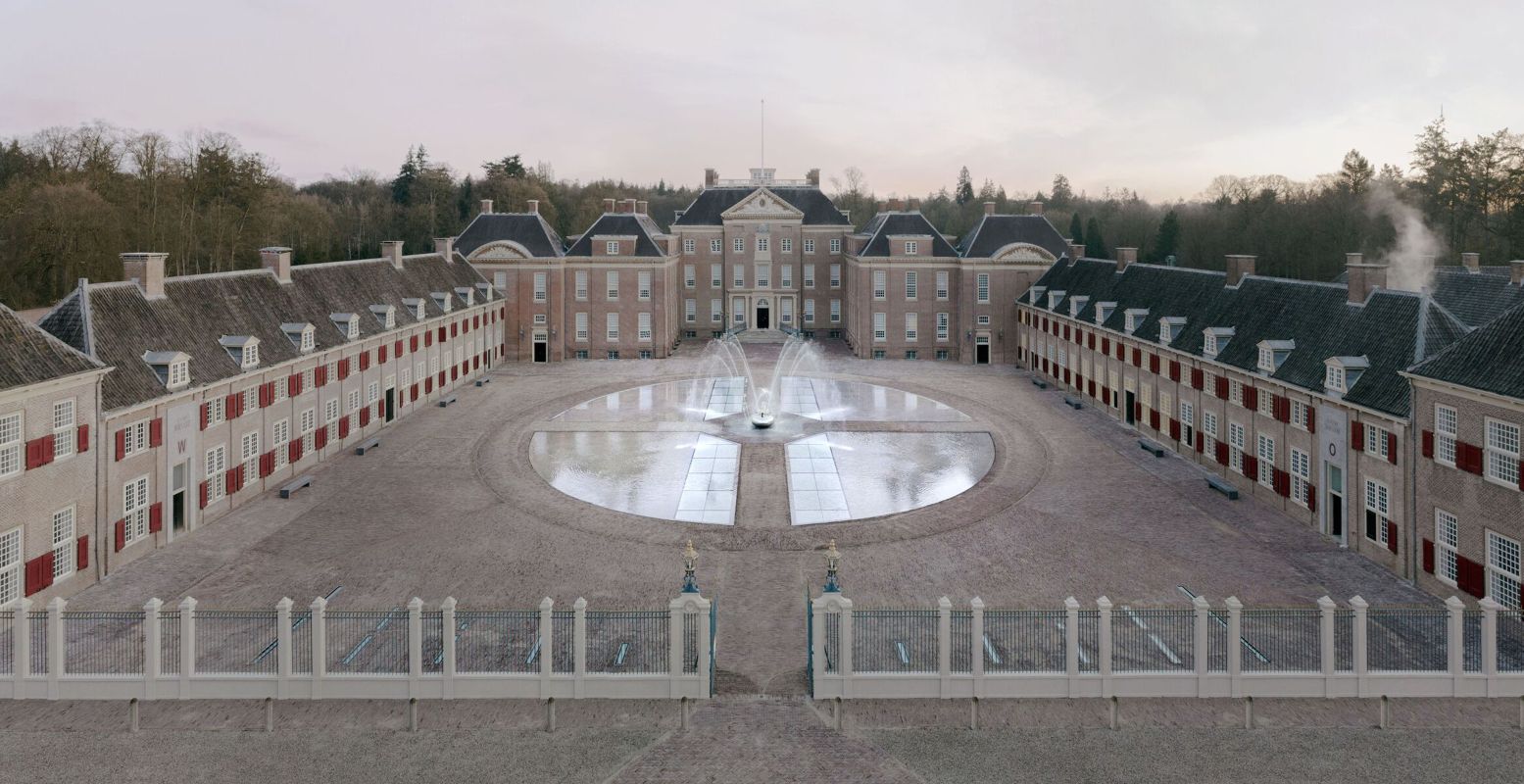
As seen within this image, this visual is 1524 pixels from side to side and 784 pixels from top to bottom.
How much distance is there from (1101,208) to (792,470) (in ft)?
323

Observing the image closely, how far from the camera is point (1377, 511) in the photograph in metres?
26.7

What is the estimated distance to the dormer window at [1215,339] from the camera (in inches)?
1469

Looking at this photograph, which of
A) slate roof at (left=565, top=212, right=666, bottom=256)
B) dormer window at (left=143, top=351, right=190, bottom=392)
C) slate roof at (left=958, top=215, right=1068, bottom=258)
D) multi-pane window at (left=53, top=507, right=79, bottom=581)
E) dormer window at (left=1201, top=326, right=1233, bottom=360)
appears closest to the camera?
multi-pane window at (left=53, top=507, right=79, bottom=581)

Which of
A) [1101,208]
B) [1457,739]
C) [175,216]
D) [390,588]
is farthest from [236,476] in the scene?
[1101,208]

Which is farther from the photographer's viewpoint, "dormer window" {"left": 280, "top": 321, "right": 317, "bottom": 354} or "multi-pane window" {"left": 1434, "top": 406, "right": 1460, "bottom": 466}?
"dormer window" {"left": 280, "top": 321, "right": 317, "bottom": 354}

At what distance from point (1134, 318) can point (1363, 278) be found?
15570 millimetres

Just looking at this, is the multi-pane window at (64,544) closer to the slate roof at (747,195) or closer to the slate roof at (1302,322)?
the slate roof at (1302,322)

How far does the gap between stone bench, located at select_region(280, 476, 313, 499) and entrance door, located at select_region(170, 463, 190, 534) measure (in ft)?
14.0

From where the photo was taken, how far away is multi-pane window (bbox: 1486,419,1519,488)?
2162cm

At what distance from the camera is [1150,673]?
1878cm

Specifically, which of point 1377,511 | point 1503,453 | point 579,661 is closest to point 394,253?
point 579,661

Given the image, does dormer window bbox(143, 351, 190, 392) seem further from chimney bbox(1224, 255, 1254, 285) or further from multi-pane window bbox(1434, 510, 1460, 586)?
chimney bbox(1224, 255, 1254, 285)

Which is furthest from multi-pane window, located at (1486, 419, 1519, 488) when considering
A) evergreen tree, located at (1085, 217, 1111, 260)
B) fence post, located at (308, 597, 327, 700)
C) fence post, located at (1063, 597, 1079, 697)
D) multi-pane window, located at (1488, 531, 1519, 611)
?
evergreen tree, located at (1085, 217, 1111, 260)

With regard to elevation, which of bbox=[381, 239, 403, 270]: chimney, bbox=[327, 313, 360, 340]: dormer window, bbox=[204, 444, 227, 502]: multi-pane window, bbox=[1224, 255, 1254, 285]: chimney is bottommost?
bbox=[204, 444, 227, 502]: multi-pane window
